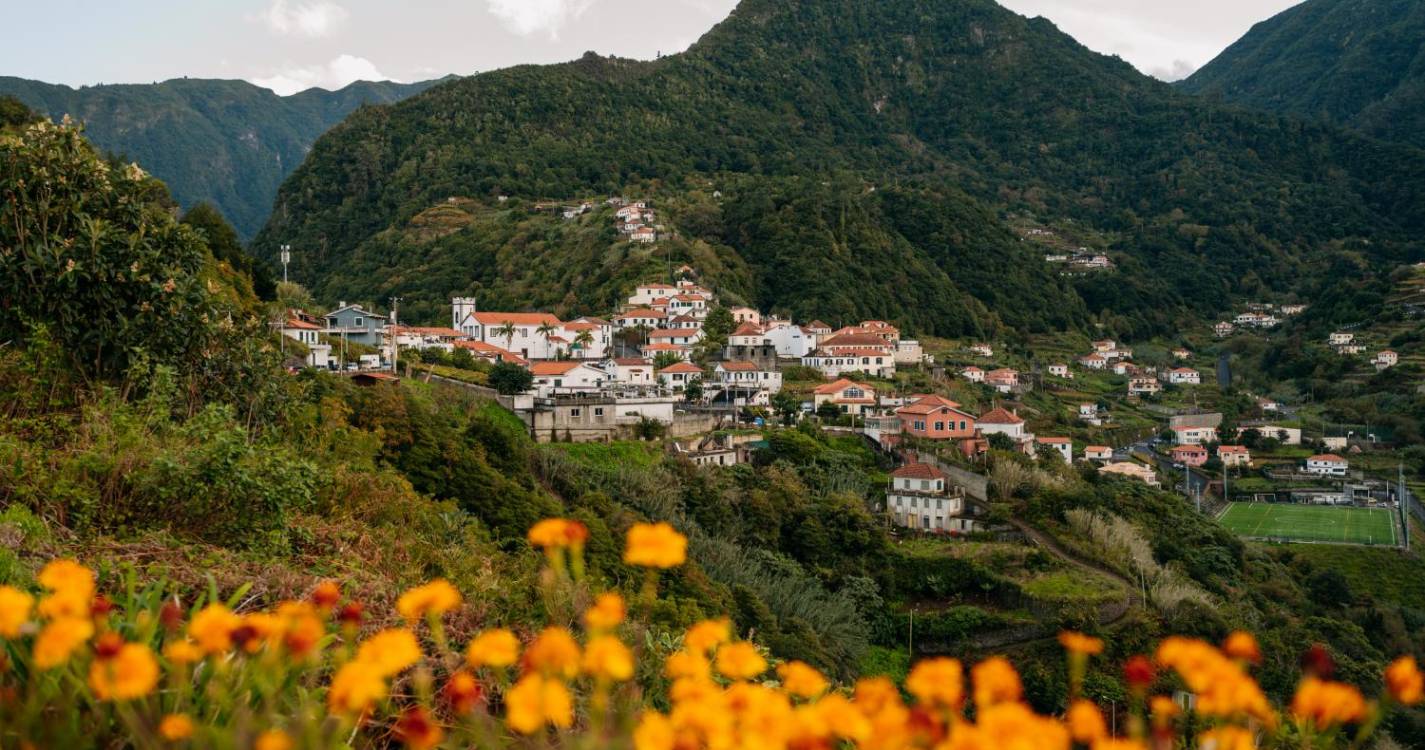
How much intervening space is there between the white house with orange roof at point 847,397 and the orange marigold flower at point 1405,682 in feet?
126

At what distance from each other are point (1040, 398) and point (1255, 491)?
12.1 metres

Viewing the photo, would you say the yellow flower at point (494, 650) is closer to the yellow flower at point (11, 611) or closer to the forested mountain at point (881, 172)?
the yellow flower at point (11, 611)

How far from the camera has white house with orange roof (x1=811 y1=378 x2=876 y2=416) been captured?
40.4 meters

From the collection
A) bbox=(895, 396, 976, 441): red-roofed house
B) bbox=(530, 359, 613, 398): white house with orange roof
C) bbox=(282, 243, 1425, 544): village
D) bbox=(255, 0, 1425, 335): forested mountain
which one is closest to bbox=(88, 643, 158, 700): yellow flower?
bbox=(282, 243, 1425, 544): village

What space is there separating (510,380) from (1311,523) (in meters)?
36.5

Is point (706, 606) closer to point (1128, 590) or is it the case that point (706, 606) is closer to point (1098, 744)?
point (1098, 744)

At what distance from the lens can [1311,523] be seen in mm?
44531

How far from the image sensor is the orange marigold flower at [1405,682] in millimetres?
1448

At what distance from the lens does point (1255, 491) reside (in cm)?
5216

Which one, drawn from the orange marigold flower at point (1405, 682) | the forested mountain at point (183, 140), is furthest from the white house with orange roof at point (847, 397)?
the forested mountain at point (183, 140)

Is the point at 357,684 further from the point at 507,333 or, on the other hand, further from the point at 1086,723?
the point at 507,333

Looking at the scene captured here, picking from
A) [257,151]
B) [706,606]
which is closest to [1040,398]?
[706,606]

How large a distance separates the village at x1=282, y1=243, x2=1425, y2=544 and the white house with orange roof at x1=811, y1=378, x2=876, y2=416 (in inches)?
4.3

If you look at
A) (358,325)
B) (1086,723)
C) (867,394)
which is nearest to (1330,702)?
(1086,723)
